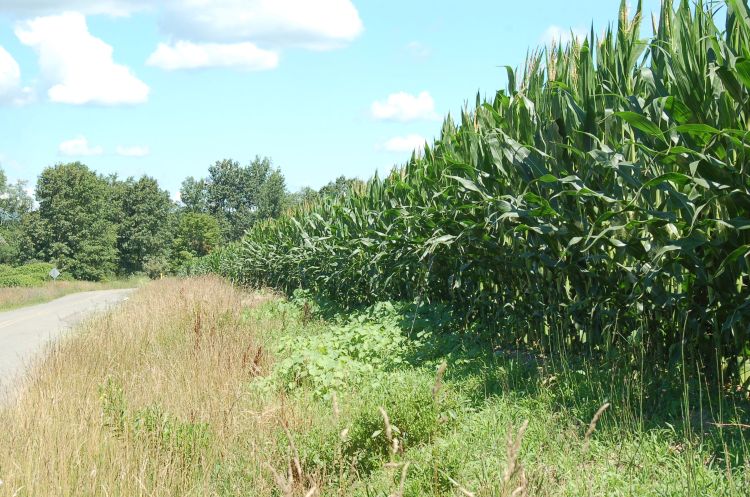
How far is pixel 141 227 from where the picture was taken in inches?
3723

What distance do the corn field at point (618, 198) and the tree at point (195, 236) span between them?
91562 millimetres

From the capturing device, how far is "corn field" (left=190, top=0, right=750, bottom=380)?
4914 mm

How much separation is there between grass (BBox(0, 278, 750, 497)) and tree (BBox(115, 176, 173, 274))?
89.1m

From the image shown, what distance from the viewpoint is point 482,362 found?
771 centimetres

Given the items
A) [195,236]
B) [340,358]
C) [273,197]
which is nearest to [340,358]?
[340,358]

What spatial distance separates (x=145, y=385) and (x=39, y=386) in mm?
907

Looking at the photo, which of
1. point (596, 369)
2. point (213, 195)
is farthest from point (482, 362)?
point (213, 195)

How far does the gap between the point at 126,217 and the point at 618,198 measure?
312ft

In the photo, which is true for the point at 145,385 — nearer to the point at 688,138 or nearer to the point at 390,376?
the point at 390,376

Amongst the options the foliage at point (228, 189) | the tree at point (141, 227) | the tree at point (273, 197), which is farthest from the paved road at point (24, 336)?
the foliage at point (228, 189)

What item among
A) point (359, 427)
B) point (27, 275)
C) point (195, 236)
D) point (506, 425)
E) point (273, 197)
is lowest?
point (506, 425)

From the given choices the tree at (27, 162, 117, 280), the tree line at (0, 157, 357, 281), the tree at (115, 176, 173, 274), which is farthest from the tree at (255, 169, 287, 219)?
the tree at (27, 162, 117, 280)

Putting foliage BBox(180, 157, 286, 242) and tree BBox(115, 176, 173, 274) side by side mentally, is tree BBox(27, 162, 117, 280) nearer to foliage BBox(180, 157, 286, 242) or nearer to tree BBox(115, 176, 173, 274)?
tree BBox(115, 176, 173, 274)

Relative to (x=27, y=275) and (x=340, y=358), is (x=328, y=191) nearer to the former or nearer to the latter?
(x=340, y=358)
